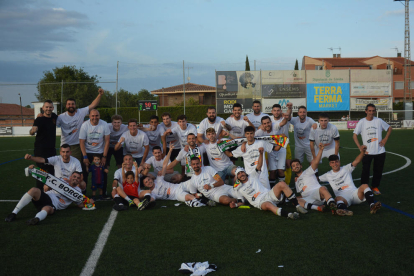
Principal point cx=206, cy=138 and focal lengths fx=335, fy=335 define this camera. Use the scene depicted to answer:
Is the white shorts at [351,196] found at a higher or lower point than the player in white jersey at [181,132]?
lower

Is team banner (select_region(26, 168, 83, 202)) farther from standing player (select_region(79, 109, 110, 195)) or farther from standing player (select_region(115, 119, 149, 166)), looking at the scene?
standing player (select_region(115, 119, 149, 166))

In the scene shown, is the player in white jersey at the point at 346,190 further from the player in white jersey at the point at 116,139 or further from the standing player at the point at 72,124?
the standing player at the point at 72,124

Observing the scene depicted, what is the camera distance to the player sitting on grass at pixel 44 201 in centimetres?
573

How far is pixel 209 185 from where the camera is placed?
6824 mm

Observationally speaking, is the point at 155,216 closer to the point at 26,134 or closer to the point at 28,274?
the point at 28,274

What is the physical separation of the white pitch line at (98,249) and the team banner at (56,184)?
2.99ft

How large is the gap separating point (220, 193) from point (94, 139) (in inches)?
123

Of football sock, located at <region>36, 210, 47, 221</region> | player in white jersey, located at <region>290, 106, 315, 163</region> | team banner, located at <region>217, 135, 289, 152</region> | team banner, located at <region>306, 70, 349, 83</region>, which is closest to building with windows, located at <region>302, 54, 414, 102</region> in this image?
team banner, located at <region>306, 70, 349, 83</region>

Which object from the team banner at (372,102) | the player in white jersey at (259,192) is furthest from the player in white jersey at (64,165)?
the team banner at (372,102)

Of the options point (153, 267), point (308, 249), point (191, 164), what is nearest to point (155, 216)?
point (191, 164)

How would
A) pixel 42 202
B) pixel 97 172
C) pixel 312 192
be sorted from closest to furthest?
pixel 42 202, pixel 312 192, pixel 97 172

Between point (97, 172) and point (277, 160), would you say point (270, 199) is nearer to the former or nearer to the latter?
point (277, 160)

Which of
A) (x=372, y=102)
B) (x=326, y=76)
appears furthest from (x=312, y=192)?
(x=372, y=102)

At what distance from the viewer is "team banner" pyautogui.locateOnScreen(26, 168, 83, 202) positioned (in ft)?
20.0
